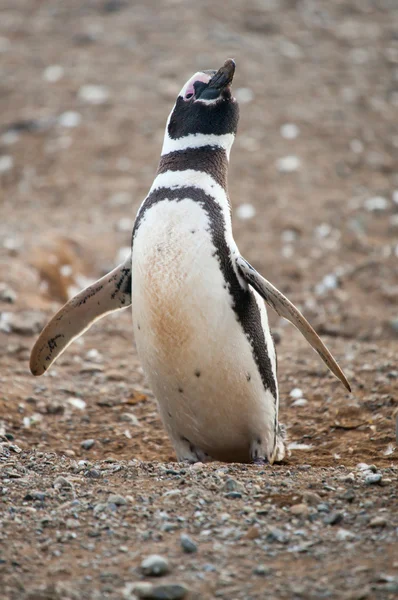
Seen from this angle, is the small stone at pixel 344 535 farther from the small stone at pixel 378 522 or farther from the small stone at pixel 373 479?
the small stone at pixel 373 479

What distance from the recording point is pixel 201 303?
3.23 meters

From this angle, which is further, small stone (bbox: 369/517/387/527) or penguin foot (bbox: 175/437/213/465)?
penguin foot (bbox: 175/437/213/465)

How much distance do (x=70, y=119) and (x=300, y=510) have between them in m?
6.30

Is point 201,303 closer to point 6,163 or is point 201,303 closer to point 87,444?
point 87,444

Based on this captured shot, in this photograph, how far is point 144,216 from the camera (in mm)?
3422

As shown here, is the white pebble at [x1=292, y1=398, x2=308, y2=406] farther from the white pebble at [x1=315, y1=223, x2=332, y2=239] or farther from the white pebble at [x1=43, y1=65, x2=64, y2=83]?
the white pebble at [x1=43, y1=65, x2=64, y2=83]

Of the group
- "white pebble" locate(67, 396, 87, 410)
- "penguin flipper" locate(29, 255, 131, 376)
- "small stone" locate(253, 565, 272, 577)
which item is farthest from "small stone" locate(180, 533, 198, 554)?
"white pebble" locate(67, 396, 87, 410)

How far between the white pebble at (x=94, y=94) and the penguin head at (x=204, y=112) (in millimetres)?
4937

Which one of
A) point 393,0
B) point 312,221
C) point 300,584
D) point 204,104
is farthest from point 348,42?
point 300,584

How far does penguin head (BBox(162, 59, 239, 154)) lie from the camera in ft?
11.6

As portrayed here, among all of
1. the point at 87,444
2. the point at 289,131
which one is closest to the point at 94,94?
the point at 289,131

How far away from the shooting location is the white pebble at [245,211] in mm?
6834

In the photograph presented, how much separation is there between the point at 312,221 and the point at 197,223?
11.9ft

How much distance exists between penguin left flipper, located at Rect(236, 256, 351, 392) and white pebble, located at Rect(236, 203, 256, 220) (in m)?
3.53
